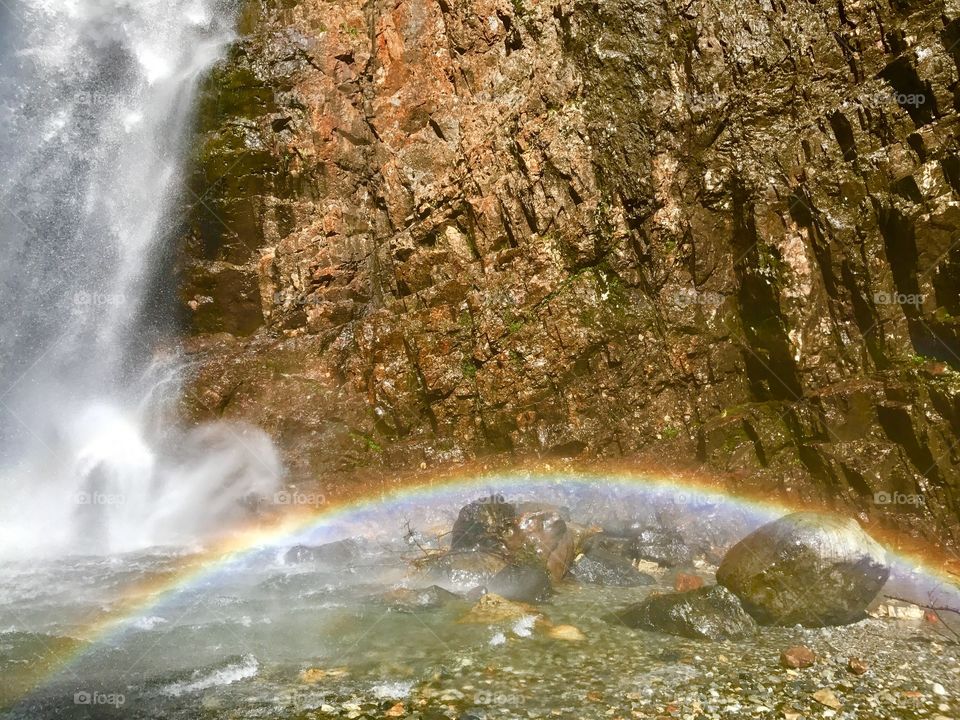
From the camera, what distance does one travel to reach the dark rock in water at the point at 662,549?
11.6 m

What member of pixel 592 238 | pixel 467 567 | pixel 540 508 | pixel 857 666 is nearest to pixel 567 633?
pixel 467 567

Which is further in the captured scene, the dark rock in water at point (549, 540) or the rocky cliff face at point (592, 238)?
the rocky cliff face at point (592, 238)

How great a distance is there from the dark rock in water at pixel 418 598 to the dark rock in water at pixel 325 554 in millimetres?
2266

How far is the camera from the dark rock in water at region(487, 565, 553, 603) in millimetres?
10273

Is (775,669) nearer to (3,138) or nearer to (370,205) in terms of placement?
(370,205)

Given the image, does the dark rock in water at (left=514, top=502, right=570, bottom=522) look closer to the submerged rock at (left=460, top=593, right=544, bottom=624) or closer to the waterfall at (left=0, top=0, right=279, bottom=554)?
the submerged rock at (left=460, top=593, right=544, bottom=624)

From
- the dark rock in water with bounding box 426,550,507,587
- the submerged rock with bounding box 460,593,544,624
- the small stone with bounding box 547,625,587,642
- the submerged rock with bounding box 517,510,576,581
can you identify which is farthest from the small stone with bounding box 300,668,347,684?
the submerged rock with bounding box 517,510,576,581

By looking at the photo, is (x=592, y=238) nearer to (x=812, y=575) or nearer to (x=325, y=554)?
(x=812, y=575)

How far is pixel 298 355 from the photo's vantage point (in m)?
17.5

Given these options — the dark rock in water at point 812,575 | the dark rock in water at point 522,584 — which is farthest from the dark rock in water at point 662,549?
the dark rock in water at point 812,575

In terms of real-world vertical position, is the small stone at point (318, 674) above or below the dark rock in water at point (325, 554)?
below

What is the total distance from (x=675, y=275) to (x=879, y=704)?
10183 mm

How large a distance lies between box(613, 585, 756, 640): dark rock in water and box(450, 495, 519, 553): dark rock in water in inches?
125

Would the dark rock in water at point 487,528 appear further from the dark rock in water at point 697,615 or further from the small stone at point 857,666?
the small stone at point 857,666
